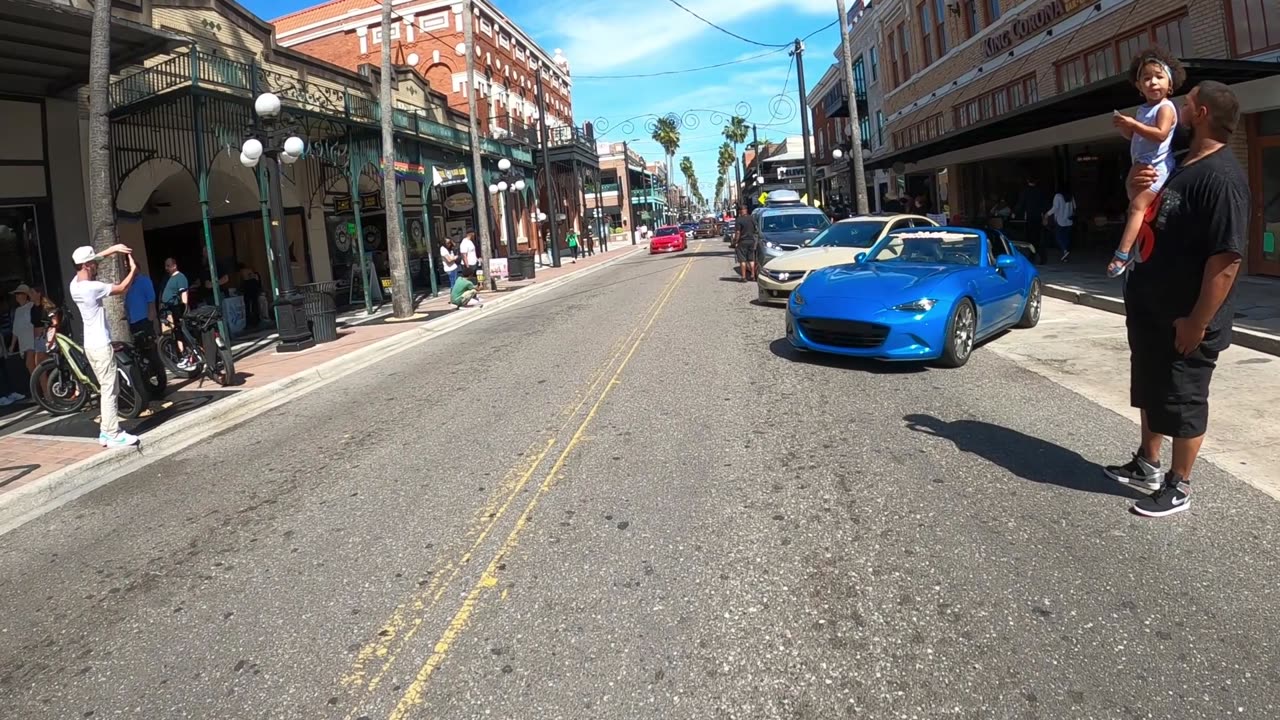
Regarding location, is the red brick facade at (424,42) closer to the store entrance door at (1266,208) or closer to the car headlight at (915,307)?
the store entrance door at (1266,208)

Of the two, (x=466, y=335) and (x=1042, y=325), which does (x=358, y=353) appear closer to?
(x=466, y=335)

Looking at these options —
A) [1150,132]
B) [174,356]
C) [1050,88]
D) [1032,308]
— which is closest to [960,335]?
[1032,308]

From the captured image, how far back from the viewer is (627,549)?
13.9ft

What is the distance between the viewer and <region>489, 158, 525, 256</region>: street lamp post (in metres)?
27.3

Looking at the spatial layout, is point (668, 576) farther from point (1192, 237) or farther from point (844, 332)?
point (844, 332)

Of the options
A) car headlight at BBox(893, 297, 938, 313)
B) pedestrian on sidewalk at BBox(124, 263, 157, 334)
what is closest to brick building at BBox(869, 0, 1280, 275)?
car headlight at BBox(893, 297, 938, 313)

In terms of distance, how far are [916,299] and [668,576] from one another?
4.98 m

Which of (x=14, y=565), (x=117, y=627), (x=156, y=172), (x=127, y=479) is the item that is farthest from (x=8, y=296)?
(x=117, y=627)

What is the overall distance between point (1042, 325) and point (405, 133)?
1651 cm

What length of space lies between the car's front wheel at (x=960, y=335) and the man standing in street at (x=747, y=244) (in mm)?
9420

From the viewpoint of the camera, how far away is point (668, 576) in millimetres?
3891

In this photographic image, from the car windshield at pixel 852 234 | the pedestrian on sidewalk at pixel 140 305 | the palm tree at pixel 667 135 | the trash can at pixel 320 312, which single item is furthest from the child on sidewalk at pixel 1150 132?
the palm tree at pixel 667 135

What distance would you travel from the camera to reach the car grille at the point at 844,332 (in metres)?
7.88

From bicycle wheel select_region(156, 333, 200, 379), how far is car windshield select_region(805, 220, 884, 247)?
388 inches
